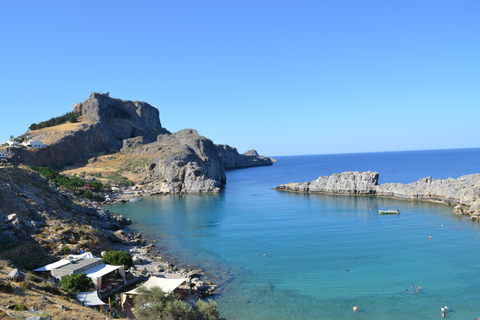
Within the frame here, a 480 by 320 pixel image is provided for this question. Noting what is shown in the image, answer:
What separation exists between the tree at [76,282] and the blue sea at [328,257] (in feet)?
29.2

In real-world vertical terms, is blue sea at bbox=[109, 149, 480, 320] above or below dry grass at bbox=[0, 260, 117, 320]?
below

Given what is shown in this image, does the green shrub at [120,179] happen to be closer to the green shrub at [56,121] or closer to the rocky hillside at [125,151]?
the rocky hillside at [125,151]

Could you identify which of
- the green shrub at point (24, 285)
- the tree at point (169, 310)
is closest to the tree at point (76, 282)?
the green shrub at point (24, 285)

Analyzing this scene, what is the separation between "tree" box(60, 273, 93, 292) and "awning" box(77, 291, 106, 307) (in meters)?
0.49

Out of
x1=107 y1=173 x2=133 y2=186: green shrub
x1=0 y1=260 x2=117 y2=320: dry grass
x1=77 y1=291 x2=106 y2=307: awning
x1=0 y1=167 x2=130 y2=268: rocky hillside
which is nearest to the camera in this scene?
x1=0 y1=260 x2=117 y2=320: dry grass

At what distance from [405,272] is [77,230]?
101ft

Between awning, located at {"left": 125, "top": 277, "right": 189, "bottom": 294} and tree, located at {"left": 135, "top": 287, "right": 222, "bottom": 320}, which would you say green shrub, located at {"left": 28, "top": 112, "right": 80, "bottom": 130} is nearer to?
awning, located at {"left": 125, "top": 277, "right": 189, "bottom": 294}

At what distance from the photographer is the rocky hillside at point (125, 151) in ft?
313

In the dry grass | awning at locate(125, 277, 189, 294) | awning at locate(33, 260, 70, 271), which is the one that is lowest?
awning at locate(125, 277, 189, 294)

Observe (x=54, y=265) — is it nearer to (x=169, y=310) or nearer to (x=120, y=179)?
(x=169, y=310)

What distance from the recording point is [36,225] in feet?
94.4

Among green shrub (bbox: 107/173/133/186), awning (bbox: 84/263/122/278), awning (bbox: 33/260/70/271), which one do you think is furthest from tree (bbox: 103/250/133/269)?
green shrub (bbox: 107/173/133/186)

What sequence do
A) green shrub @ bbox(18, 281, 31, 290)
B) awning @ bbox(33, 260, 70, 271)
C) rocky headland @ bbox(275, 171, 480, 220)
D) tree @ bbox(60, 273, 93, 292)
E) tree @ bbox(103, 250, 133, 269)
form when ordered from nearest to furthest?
green shrub @ bbox(18, 281, 31, 290)
tree @ bbox(60, 273, 93, 292)
awning @ bbox(33, 260, 70, 271)
tree @ bbox(103, 250, 133, 269)
rocky headland @ bbox(275, 171, 480, 220)

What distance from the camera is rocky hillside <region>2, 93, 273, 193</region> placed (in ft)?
313
